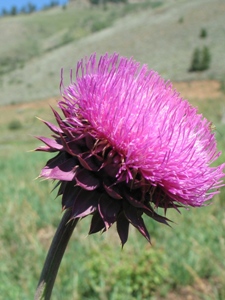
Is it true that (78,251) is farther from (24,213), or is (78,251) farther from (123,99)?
(123,99)

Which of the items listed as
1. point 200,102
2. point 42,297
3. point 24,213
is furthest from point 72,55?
point 42,297

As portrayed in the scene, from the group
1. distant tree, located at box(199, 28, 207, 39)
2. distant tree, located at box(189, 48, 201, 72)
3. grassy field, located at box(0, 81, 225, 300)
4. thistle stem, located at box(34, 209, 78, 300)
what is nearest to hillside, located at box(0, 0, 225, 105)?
distant tree, located at box(199, 28, 207, 39)

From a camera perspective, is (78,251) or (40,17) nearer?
(78,251)

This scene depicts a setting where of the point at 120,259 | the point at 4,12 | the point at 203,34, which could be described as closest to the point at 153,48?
the point at 203,34

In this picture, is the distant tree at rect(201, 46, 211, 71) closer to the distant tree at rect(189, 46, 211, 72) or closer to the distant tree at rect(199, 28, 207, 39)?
the distant tree at rect(189, 46, 211, 72)

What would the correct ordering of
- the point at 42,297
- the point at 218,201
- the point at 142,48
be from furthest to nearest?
the point at 142,48 < the point at 218,201 < the point at 42,297

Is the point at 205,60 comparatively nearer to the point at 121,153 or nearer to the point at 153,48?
the point at 153,48
